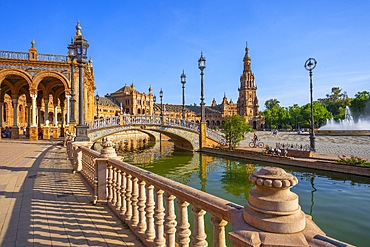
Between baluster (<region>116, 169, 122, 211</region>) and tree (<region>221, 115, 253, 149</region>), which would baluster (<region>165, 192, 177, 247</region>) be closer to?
baluster (<region>116, 169, 122, 211</region>)

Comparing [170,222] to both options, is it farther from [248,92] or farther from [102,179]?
[248,92]

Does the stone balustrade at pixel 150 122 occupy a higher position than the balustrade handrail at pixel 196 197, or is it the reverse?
the stone balustrade at pixel 150 122

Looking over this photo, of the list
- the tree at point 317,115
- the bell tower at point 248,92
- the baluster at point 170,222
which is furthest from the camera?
the bell tower at point 248,92

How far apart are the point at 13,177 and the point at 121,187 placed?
6199mm

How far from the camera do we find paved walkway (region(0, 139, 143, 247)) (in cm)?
414

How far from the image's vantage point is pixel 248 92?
105m

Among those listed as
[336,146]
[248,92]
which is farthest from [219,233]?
[248,92]

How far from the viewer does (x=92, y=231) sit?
450cm

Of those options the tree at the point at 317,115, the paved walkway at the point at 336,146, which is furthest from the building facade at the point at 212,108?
the paved walkway at the point at 336,146

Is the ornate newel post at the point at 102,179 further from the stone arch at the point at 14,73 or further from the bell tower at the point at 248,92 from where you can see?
the bell tower at the point at 248,92

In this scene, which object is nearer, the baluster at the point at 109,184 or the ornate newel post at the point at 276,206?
the ornate newel post at the point at 276,206

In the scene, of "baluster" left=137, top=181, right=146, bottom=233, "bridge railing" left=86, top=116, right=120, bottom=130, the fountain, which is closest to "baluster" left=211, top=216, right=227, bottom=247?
"baluster" left=137, top=181, right=146, bottom=233

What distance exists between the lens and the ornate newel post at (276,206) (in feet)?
5.80

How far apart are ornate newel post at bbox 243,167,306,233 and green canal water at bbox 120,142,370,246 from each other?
6997 mm
